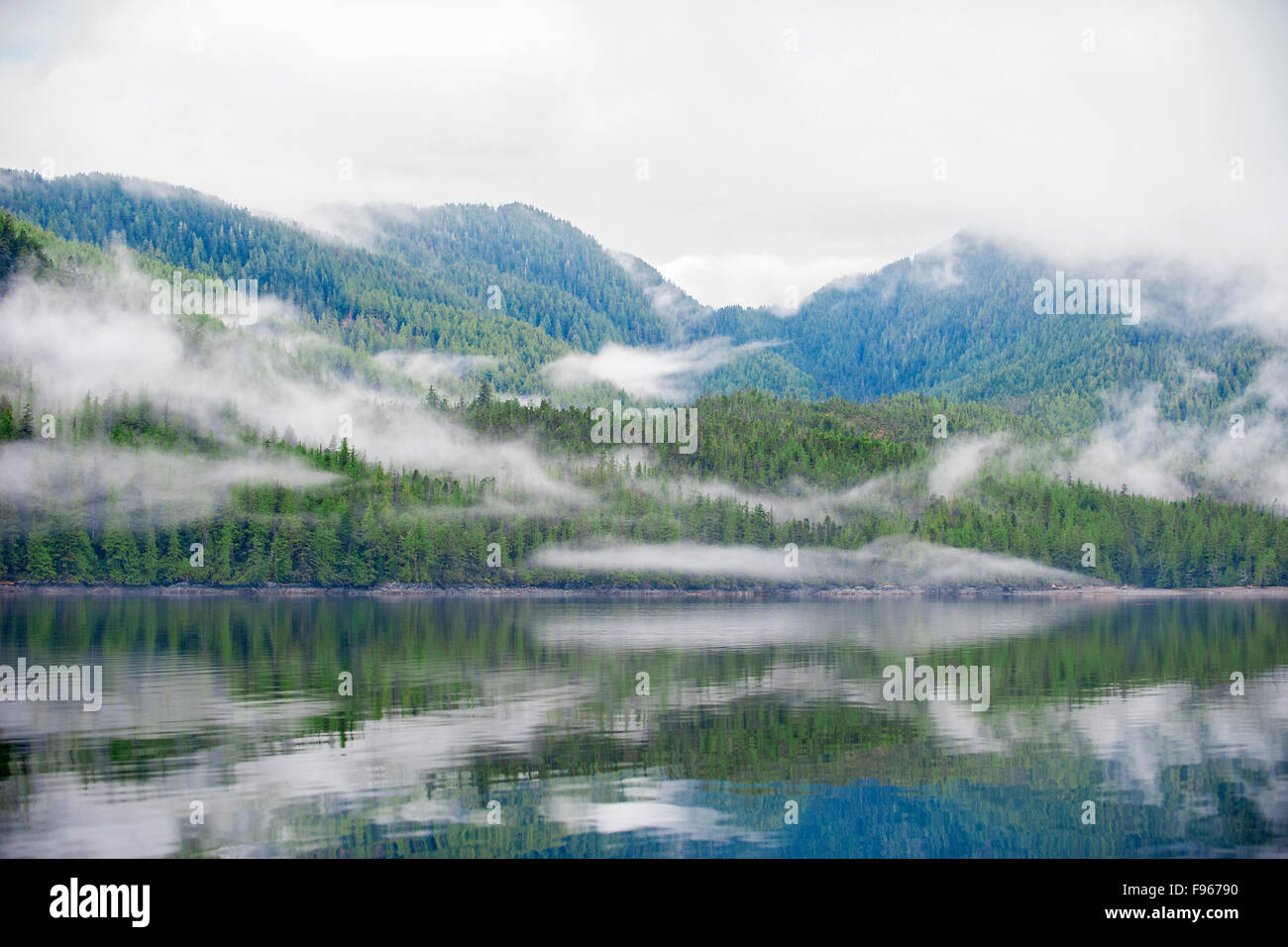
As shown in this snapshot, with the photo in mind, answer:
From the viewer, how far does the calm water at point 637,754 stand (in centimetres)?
3888

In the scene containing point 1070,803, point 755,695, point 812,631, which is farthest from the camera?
point 812,631

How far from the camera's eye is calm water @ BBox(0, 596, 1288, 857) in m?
38.9

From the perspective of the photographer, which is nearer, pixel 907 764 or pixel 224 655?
pixel 907 764

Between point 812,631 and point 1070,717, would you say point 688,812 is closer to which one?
point 1070,717

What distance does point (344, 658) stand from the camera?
290 feet

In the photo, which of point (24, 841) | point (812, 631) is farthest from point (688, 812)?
point (812, 631)

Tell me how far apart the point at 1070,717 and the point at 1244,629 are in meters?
77.0

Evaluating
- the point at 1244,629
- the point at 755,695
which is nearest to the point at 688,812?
the point at 755,695

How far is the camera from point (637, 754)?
51.0 metres

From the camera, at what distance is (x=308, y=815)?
132 feet
